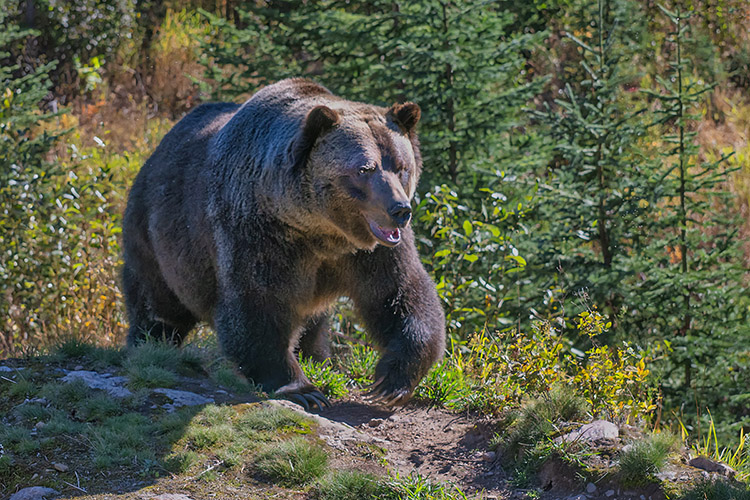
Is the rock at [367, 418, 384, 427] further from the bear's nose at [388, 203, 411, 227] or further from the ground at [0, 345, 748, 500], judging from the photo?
the bear's nose at [388, 203, 411, 227]

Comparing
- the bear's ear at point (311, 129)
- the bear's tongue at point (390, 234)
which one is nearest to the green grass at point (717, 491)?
the bear's tongue at point (390, 234)

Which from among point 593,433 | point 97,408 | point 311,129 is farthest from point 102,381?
point 593,433

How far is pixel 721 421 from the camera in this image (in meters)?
6.64

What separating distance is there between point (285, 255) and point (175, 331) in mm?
1844

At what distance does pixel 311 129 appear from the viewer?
15.1 feet

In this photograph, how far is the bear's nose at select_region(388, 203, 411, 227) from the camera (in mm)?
4211

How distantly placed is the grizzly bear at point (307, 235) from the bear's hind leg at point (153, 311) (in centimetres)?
84

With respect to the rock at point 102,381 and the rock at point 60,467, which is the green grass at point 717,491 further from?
the rock at point 102,381

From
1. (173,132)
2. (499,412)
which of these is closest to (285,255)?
(499,412)

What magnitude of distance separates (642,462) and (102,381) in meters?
2.70

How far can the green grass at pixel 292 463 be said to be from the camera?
12.2 feet

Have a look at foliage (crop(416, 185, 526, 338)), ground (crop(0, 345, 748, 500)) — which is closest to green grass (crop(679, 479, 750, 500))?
ground (crop(0, 345, 748, 500))

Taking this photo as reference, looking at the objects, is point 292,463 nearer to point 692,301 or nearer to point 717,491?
point 717,491

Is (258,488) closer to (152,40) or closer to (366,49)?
(366,49)
